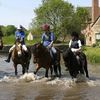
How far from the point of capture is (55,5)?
311 feet

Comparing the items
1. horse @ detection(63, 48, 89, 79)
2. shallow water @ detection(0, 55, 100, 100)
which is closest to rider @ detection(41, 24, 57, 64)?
shallow water @ detection(0, 55, 100, 100)

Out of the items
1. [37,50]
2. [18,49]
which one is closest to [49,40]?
[18,49]

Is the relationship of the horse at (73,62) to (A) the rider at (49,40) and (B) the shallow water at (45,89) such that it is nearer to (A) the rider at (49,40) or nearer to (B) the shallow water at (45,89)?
(B) the shallow water at (45,89)

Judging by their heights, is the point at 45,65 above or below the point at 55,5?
below

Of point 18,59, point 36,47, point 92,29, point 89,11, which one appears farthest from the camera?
point 89,11

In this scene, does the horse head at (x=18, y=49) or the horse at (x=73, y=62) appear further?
the horse head at (x=18, y=49)

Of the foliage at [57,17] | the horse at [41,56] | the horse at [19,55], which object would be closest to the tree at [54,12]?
the foliage at [57,17]

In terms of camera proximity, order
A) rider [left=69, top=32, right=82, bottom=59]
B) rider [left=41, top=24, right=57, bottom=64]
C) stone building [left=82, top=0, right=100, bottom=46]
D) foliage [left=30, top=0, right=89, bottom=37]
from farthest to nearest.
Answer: foliage [left=30, top=0, right=89, bottom=37]
stone building [left=82, top=0, right=100, bottom=46]
rider [left=41, top=24, right=57, bottom=64]
rider [left=69, top=32, right=82, bottom=59]

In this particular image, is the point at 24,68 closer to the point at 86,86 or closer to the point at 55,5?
the point at 86,86

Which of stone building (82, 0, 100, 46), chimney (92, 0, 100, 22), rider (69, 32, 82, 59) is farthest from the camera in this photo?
chimney (92, 0, 100, 22)

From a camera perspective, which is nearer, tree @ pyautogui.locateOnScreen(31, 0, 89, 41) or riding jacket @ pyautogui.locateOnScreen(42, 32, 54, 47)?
riding jacket @ pyautogui.locateOnScreen(42, 32, 54, 47)

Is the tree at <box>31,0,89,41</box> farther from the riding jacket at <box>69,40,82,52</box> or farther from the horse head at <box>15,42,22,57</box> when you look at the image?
the riding jacket at <box>69,40,82,52</box>

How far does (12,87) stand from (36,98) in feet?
9.94

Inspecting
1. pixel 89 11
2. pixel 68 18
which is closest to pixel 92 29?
pixel 68 18
